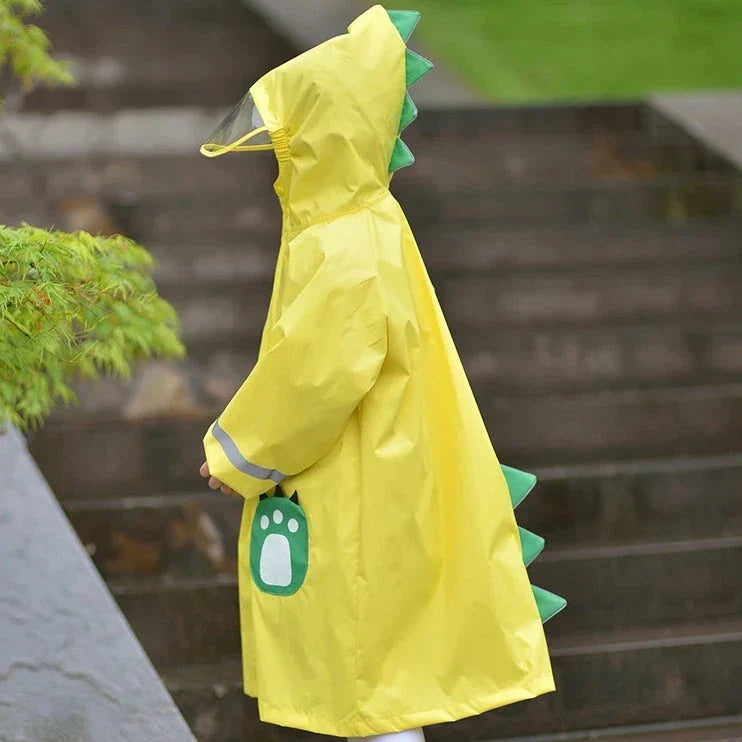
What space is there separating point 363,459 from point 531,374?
6.58ft

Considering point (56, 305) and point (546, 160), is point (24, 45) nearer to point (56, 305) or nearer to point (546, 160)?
point (56, 305)

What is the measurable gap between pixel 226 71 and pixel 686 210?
2.50 meters

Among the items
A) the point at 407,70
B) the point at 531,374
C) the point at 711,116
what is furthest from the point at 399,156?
the point at 711,116

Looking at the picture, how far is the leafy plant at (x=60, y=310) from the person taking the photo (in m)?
2.33

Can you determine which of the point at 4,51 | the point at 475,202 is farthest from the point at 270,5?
the point at 4,51

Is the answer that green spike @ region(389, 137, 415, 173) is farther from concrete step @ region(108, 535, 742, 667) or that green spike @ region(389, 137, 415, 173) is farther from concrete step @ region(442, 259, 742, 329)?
concrete step @ region(442, 259, 742, 329)

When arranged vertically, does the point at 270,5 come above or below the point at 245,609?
above

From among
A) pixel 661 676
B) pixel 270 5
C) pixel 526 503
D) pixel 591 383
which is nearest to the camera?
pixel 661 676

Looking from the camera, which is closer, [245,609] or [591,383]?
[245,609]

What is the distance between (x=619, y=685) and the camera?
319 cm

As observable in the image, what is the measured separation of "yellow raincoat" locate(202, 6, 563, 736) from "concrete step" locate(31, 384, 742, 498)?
4.32 ft

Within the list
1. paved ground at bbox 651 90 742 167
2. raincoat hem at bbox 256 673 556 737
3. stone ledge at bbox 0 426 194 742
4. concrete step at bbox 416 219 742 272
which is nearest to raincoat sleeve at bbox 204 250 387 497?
raincoat hem at bbox 256 673 556 737

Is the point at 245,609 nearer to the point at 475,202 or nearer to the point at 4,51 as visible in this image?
the point at 4,51

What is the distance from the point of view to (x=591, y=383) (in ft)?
13.8
